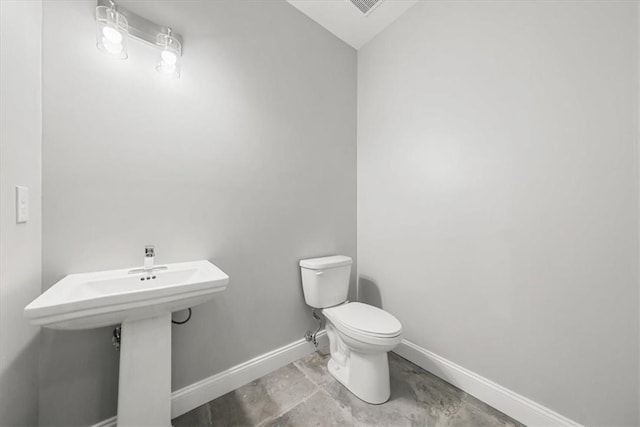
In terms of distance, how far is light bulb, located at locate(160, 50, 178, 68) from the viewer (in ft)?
3.72

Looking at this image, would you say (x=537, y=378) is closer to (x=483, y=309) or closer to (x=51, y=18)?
(x=483, y=309)

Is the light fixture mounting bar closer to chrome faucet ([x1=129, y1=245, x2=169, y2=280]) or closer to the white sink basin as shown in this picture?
chrome faucet ([x1=129, y1=245, x2=169, y2=280])

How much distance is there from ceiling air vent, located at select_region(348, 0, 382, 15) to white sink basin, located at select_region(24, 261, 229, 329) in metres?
1.96

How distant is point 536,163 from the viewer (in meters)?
1.14

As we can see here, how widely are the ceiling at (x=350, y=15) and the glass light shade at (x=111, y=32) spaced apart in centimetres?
111

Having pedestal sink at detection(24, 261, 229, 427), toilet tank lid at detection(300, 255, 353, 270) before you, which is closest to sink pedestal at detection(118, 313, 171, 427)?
pedestal sink at detection(24, 261, 229, 427)

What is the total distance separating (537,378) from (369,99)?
2.10 m

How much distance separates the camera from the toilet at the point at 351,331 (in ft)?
4.12

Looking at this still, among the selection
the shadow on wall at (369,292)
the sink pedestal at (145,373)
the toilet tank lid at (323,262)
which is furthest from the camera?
the shadow on wall at (369,292)

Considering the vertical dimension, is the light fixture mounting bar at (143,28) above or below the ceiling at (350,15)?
below

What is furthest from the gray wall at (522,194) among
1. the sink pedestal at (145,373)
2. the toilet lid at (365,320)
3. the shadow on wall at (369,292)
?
the sink pedestal at (145,373)

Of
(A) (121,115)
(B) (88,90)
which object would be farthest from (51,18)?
(A) (121,115)

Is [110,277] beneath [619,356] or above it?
above

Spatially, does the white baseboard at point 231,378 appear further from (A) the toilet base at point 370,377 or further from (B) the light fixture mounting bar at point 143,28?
(B) the light fixture mounting bar at point 143,28
